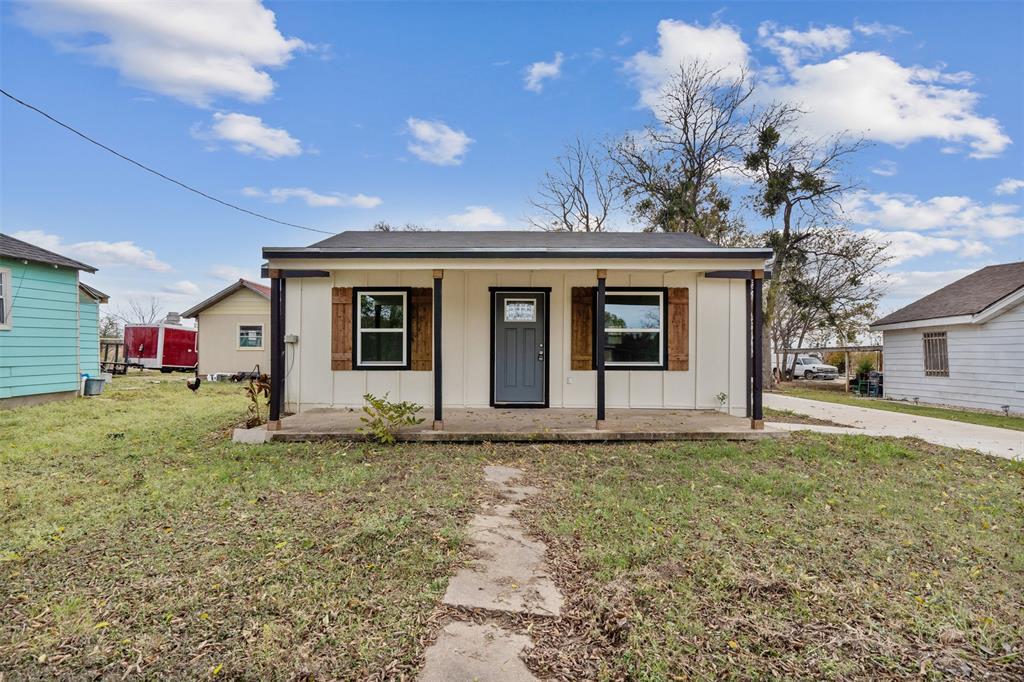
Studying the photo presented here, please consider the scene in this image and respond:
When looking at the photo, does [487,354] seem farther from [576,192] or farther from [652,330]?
[576,192]

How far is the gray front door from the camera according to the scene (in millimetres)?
8141

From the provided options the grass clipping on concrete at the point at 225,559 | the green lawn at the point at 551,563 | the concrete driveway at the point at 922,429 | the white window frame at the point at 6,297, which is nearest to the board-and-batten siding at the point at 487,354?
the concrete driveway at the point at 922,429

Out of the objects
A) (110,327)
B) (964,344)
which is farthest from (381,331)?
(110,327)

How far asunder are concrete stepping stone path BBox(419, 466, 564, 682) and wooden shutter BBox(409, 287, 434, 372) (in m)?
4.26

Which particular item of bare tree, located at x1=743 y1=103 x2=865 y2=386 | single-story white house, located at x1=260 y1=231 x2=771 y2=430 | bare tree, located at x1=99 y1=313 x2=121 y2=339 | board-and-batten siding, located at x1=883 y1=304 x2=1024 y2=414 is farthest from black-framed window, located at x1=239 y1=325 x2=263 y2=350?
board-and-batten siding, located at x1=883 y1=304 x2=1024 y2=414

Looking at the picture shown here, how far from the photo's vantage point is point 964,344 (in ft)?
41.4

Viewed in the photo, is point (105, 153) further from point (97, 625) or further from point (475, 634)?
point (475, 634)

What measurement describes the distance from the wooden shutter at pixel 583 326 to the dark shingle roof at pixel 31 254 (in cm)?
1112

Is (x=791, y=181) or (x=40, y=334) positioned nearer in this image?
(x=40, y=334)

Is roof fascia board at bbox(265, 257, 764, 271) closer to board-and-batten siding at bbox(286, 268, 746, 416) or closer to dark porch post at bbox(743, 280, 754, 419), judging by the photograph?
board-and-batten siding at bbox(286, 268, 746, 416)

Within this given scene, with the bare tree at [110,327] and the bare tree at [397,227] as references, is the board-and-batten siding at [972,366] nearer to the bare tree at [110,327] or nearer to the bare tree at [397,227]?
the bare tree at [397,227]

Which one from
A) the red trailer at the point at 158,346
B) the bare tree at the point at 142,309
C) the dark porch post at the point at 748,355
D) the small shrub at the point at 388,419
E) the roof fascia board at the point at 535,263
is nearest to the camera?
the small shrub at the point at 388,419

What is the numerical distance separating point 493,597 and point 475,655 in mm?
517

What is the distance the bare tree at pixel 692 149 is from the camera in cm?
1866
